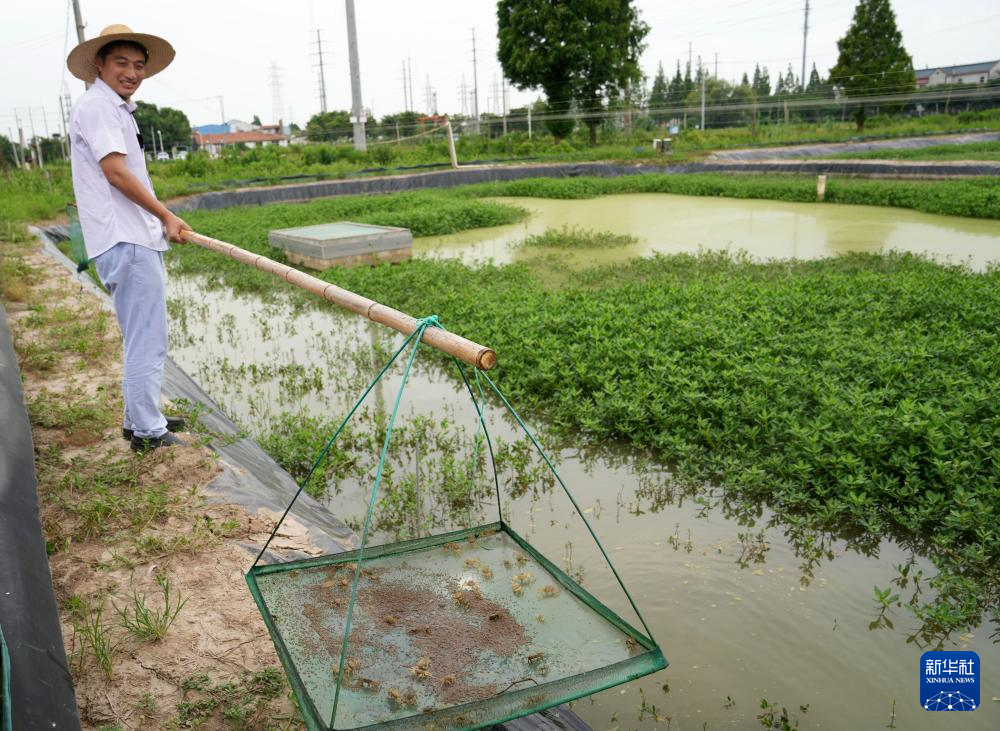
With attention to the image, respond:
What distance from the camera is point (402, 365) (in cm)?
614

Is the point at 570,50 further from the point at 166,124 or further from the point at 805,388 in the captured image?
the point at 166,124

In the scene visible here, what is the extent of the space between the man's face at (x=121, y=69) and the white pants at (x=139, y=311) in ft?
2.25

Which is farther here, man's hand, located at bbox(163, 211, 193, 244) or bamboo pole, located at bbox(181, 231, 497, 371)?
man's hand, located at bbox(163, 211, 193, 244)

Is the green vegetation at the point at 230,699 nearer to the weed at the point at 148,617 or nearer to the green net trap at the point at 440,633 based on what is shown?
the green net trap at the point at 440,633

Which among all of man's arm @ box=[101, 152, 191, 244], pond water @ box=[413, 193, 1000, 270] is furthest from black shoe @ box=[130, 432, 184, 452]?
pond water @ box=[413, 193, 1000, 270]

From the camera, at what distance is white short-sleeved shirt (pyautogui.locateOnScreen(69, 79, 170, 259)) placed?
3131mm

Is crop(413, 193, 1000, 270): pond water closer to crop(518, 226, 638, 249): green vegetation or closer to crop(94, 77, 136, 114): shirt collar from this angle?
crop(518, 226, 638, 249): green vegetation

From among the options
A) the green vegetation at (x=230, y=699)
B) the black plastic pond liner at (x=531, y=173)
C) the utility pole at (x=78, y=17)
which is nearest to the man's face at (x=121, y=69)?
the green vegetation at (x=230, y=699)

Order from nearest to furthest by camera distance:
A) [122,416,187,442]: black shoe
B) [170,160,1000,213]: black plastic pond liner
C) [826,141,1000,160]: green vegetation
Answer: [122,416,187,442]: black shoe
[170,160,1000,213]: black plastic pond liner
[826,141,1000,160]: green vegetation

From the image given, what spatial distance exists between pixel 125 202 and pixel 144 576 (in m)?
1.67

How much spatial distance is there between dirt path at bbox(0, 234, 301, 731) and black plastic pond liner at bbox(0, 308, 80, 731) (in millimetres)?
212

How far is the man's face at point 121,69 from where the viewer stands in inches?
125

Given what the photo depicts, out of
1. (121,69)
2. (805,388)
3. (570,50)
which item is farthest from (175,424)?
(570,50)

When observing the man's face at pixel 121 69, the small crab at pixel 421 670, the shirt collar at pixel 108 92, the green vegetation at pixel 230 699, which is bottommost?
the green vegetation at pixel 230 699
